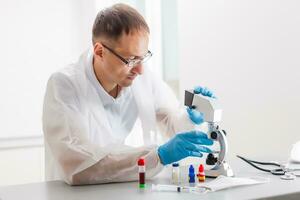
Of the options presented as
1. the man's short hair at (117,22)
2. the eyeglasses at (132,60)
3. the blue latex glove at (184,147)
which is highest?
the man's short hair at (117,22)

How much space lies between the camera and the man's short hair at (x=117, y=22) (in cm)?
159

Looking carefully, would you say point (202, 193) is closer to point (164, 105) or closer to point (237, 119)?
point (164, 105)

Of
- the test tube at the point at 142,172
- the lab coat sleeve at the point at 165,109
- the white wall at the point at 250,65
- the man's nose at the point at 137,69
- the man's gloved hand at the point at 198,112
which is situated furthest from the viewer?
the white wall at the point at 250,65

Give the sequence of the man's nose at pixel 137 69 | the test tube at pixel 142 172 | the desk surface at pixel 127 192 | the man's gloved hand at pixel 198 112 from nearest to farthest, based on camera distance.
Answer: the desk surface at pixel 127 192 → the test tube at pixel 142 172 → the man's gloved hand at pixel 198 112 → the man's nose at pixel 137 69

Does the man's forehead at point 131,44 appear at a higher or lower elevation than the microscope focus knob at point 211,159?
higher

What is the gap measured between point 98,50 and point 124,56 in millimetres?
119

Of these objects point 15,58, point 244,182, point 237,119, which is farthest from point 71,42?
point 244,182

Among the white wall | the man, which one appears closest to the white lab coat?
the man

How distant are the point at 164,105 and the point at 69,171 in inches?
23.2

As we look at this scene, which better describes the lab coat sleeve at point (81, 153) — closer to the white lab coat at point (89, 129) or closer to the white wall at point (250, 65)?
the white lab coat at point (89, 129)

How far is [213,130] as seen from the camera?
140 cm

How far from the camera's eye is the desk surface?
3.83 ft

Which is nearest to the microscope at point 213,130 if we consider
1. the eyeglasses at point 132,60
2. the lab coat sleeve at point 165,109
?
the eyeglasses at point 132,60

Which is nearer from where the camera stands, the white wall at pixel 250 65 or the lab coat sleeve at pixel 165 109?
the lab coat sleeve at pixel 165 109
